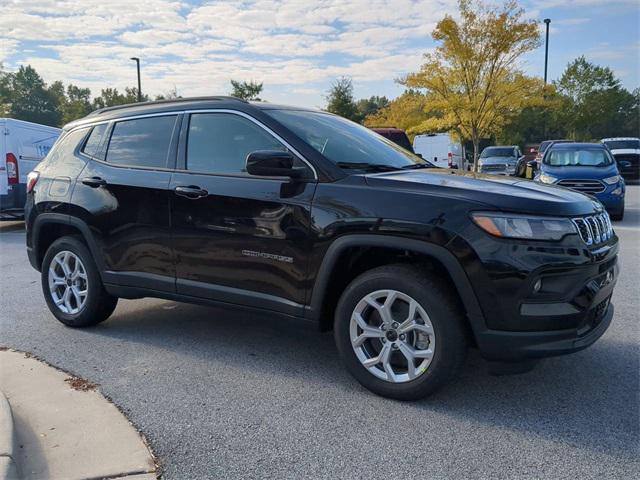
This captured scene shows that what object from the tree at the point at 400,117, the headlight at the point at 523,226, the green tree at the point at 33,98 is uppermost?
the green tree at the point at 33,98

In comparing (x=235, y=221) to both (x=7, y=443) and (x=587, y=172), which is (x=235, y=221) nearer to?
(x=7, y=443)

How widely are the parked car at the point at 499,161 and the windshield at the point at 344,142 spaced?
61.2ft

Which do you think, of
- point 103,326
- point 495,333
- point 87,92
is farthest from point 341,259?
point 87,92

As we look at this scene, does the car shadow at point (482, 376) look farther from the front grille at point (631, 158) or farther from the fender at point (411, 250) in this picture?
the front grille at point (631, 158)

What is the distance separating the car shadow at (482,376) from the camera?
3.00 m

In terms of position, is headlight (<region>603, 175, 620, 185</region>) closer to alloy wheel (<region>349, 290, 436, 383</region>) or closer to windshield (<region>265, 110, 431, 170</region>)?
windshield (<region>265, 110, 431, 170</region>)

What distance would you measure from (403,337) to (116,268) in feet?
8.10

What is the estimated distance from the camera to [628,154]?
24062mm

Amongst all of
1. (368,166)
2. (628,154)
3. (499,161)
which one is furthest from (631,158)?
(368,166)

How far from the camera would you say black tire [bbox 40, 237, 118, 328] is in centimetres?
460

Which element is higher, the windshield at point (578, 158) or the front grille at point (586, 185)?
the windshield at point (578, 158)

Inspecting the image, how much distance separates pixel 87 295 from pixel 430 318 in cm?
301

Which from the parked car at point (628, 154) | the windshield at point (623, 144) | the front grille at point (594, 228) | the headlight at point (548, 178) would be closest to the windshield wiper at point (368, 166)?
the front grille at point (594, 228)

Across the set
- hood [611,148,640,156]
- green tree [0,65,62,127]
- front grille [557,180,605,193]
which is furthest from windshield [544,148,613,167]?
green tree [0,65,62,127]
